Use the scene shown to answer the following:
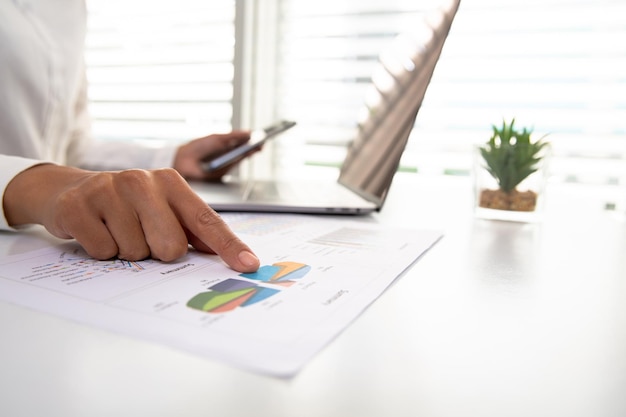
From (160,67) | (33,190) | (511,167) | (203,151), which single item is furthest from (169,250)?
(160,67)

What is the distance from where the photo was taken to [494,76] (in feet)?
4.75

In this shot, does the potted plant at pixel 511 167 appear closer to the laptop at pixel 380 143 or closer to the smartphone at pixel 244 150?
the laptop at pixel 380 143

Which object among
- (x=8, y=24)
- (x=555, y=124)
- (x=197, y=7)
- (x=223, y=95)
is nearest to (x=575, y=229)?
(x=555, y=124)

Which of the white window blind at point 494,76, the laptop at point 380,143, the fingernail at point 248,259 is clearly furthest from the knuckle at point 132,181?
the white window blind at point 494,76

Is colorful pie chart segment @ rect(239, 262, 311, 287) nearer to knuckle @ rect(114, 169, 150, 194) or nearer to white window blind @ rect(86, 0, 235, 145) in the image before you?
knuckle @ rect(114, 169, 150, 194)

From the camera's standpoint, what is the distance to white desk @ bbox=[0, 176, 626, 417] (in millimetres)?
203

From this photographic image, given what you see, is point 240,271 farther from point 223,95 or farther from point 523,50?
point 223,95

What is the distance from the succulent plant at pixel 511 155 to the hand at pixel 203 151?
1.76ft

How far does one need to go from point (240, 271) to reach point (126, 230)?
0.10 m

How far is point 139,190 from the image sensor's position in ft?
1.34

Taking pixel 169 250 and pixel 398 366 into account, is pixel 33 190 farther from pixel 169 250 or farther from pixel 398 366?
pixel 398 366

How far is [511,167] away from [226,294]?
Result: 0.55 meters

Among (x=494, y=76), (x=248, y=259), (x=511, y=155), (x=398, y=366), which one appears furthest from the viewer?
(x=494, y=76)

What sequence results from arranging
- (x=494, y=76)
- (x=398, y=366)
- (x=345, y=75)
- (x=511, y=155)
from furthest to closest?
(x=345, y=75)
(x=494, y=76)
(x=511, y=155)
(x=398, y=366)
